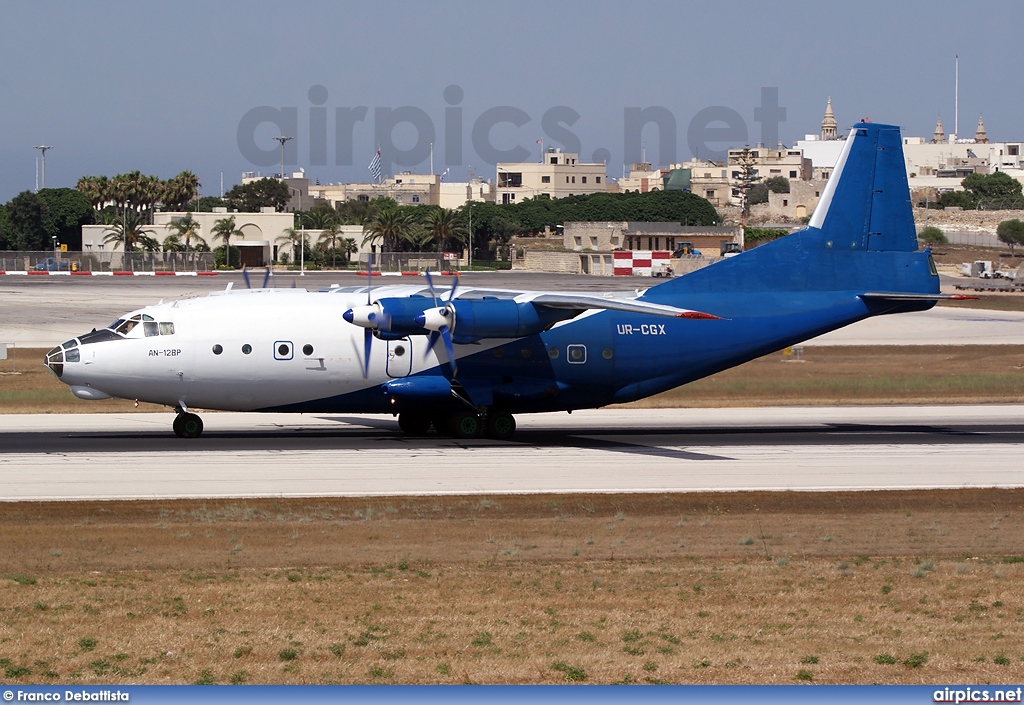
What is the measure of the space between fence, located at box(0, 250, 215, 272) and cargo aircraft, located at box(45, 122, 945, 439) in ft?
267

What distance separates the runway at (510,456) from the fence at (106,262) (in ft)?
259

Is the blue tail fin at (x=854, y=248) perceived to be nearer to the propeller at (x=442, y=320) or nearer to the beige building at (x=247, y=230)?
the propeller at (x=442, y=320)

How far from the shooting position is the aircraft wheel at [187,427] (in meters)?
31.1

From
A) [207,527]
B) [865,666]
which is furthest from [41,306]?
[865,666]

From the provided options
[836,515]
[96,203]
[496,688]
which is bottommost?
[836,515]

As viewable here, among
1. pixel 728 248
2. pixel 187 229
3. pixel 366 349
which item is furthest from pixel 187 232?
pixel 366 349

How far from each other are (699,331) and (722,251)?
9862cm

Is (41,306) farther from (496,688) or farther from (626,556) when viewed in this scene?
(496,688)

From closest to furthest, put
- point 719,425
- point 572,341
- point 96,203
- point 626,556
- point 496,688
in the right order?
point 496,688
point 626,556
point 572,341
point 719,425
point 96,203

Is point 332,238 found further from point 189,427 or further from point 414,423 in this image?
point 189,427

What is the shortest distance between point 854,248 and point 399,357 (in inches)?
519

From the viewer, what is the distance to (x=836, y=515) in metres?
22.8

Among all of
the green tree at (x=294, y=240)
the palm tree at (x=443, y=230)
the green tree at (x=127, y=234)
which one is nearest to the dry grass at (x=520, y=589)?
the green tree at (x=294, y=240)

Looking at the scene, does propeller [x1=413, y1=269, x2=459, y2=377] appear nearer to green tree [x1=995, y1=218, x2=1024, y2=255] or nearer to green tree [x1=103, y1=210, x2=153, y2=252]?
green tree [x1=103, y1=210, x2=153, y2=252]
